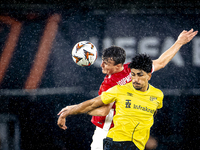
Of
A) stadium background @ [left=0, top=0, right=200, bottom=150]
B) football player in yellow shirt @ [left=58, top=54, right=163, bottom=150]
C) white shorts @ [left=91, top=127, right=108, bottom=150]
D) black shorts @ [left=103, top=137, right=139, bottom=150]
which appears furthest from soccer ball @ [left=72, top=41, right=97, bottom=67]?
stadium background @ [left=0, top=0, right=200, bottom=150]

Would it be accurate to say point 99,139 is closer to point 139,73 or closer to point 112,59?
point 112,59

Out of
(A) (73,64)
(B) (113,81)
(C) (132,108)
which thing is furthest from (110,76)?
(A) (73,64)

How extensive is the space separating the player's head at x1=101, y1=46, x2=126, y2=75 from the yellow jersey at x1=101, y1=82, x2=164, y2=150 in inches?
23.9

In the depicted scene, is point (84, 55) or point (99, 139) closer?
point (99, 139)

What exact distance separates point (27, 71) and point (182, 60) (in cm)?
399

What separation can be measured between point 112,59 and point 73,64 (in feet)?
10.9

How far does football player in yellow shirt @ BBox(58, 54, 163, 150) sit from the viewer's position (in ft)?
8.05

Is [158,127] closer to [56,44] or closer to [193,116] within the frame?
[193,116]

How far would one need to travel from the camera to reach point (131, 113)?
2463 mm

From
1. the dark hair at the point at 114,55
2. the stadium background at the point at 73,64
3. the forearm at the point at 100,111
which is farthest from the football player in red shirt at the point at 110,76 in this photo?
the stadium background at the point at 73,64

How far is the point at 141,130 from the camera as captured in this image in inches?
96.9

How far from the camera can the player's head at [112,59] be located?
120 inches

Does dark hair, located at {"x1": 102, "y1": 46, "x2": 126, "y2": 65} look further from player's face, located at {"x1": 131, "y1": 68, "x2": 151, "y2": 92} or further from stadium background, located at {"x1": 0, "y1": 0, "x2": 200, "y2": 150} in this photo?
stadium background, located at {"x1": 0, "y1": 0, "x2": 200, "y2": 150}

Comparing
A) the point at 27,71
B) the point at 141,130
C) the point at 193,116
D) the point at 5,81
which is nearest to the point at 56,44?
the point at 27,71
